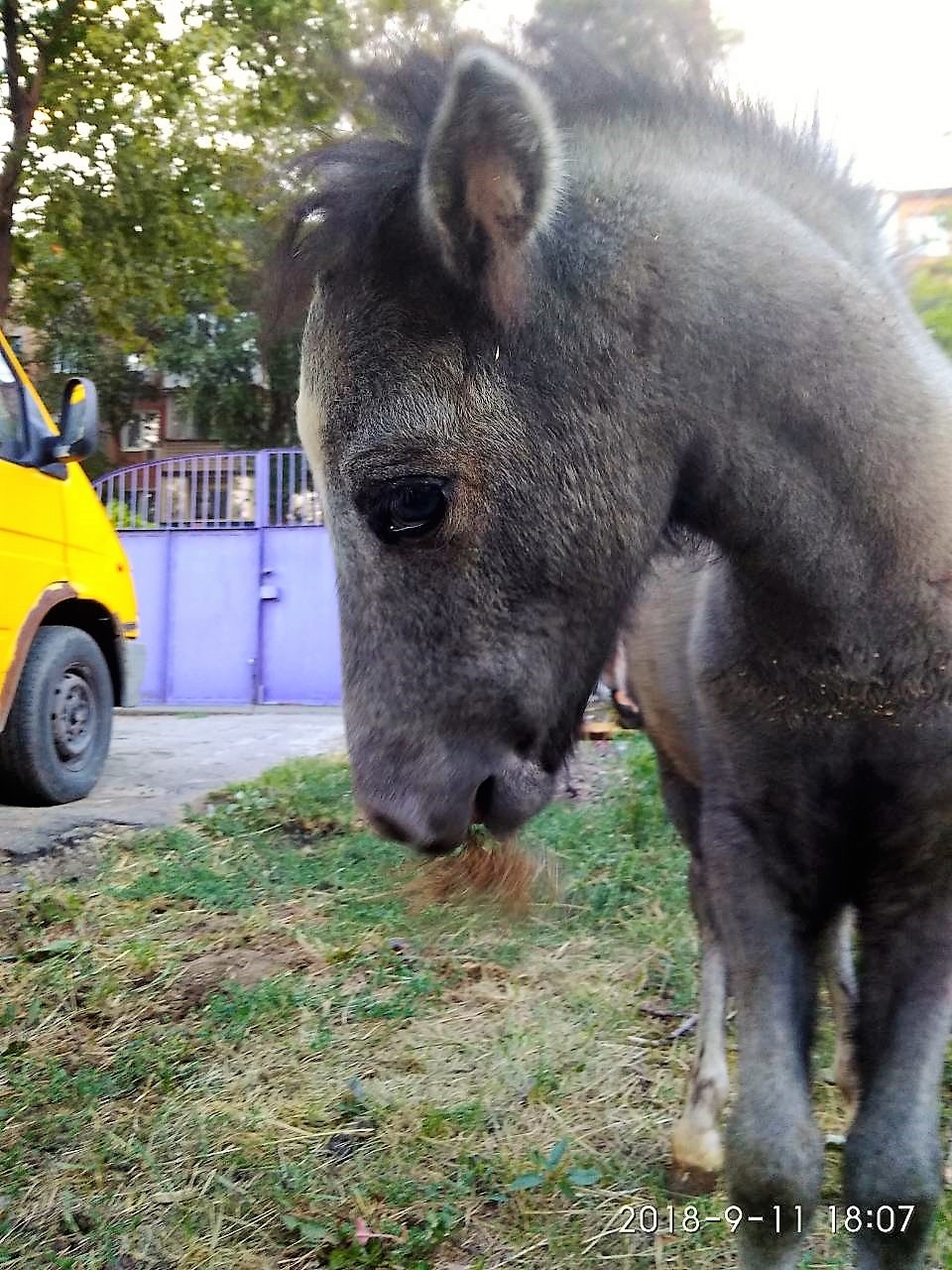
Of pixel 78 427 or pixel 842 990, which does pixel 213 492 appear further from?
pixel 842 990

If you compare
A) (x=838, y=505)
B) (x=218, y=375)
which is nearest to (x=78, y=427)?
(x=838, y=505)

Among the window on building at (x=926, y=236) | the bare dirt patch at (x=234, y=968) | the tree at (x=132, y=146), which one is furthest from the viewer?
the tree at (x=132, y=146)

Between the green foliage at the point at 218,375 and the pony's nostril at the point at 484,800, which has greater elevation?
the green foliage at the point at 218,375

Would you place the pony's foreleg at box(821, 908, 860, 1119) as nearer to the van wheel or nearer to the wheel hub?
the van wheel

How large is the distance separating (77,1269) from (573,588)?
1984 mm

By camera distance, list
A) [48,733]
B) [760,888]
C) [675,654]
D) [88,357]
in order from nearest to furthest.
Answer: [760,888] < [675,654] < [48,733] < [88,357]

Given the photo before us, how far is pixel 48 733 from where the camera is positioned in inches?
230

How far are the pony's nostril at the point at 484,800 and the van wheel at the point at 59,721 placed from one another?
4485mm

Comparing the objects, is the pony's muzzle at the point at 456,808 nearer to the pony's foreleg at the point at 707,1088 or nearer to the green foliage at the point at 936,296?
the green foliage at the point at 936,296

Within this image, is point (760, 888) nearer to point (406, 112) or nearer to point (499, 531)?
point (499, 531)

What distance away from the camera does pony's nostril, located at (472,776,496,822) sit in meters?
1.80

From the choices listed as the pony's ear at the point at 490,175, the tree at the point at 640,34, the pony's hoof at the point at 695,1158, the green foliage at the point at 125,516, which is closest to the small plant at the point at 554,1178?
the pony's hoof at the point at 695,1158

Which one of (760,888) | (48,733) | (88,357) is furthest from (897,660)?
(88,357)

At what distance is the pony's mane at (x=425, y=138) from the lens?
1.74m
